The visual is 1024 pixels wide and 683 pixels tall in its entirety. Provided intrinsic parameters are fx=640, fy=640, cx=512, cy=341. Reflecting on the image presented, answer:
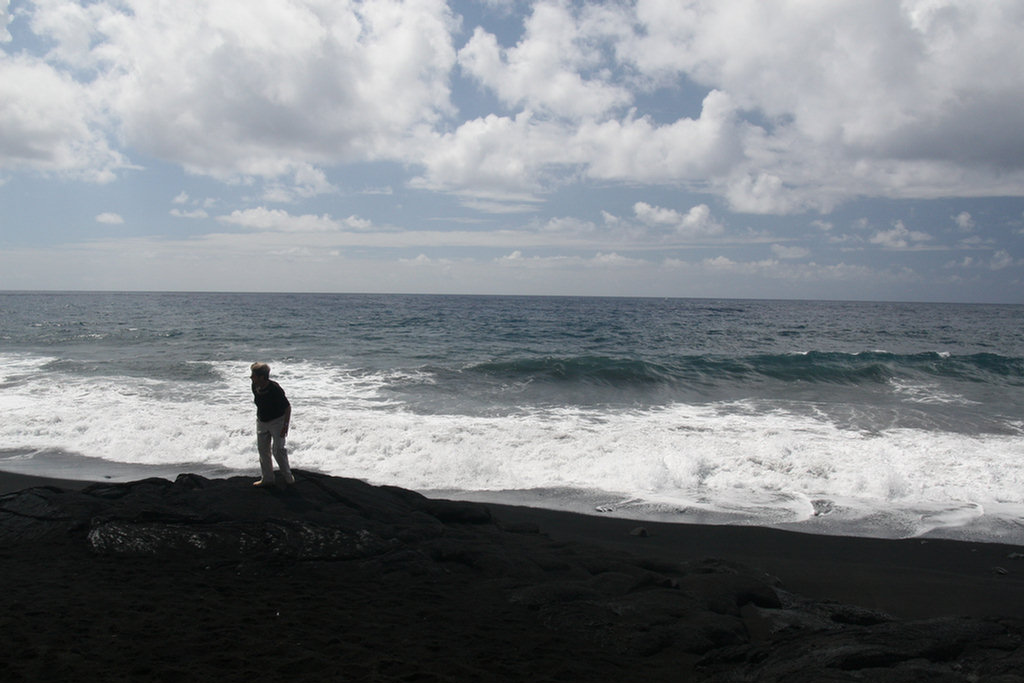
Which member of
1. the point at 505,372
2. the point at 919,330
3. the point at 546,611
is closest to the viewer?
the point at 546,611

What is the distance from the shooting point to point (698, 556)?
7.20 metres

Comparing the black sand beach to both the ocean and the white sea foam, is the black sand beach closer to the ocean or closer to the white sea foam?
the white sea foam

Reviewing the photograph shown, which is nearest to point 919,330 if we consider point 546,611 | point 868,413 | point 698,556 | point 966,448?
point 868,413

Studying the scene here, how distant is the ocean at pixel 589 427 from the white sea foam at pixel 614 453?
5 cm

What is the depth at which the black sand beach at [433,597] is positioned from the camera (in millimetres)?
4047

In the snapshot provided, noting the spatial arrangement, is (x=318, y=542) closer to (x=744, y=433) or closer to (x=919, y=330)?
(x=744, y=433)

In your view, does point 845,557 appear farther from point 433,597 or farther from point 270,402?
point 270,402

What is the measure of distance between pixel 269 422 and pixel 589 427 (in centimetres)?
792

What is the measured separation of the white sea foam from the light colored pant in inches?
136

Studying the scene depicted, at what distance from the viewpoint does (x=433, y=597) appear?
5.11 meters

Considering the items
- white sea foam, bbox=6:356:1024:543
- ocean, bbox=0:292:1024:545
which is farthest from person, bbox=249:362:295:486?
white sea foam, bbox=6:356:1024:543

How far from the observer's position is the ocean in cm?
955

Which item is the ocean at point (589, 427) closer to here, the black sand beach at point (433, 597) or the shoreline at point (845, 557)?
the shoreline at point (845, 557)

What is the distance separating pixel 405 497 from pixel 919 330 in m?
46.7
